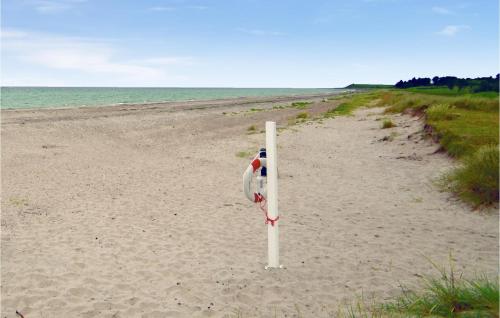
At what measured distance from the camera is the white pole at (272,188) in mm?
5895

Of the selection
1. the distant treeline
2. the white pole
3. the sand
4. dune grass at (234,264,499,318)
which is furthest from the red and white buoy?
the distant treeline

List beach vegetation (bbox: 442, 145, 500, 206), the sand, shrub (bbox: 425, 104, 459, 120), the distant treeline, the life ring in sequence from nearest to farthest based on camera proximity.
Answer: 1. the sand
2. the life ring
3. beach vegetation (bbox: 442, 145, 500, 206)
4. shrub (bbox: 425, 104, 459, 120)
5. the distant treeline

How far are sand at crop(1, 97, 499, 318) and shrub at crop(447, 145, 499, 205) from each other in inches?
16.3

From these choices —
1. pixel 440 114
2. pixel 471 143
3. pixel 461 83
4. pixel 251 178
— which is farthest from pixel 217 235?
pixel 461 83

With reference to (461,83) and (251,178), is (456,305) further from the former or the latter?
(461,83)

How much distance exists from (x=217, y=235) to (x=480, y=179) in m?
6.19

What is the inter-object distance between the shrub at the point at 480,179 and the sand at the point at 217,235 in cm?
42

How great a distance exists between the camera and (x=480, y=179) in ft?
32.8

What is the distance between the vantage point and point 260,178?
6.43 m

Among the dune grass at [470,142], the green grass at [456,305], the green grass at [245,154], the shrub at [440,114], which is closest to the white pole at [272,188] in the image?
the green grass at [456,305]

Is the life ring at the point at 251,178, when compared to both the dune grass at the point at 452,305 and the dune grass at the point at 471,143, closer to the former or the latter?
the dune grass at the point at 452,305

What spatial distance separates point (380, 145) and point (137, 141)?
12.6m

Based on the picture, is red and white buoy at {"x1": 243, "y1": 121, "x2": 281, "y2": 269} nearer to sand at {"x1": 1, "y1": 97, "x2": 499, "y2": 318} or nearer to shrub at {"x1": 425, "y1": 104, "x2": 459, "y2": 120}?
sand at {"x1": 1, "y1": 97, "x2": 499, "y2": 318}

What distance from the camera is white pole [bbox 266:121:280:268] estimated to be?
589 cm
